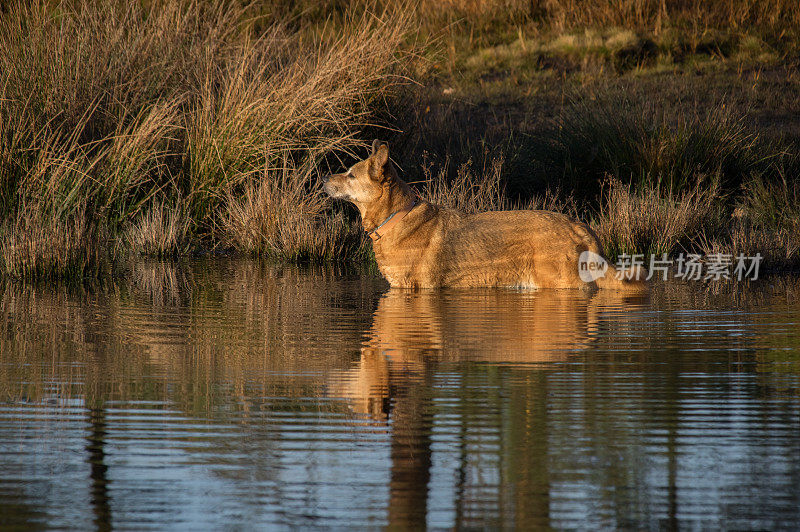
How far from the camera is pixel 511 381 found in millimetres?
6852

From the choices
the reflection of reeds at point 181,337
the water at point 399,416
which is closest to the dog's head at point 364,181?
the reflection of reeds at point 181,337

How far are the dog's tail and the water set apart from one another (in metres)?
0.89

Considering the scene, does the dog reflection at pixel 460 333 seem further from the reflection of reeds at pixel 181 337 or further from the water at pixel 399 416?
the reflection of reeds at pixel 181 337

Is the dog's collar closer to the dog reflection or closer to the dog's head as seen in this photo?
the dog's head

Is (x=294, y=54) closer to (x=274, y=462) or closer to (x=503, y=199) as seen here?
(x=503, y=199)

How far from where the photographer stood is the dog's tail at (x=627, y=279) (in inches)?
434

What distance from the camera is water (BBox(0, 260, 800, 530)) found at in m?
4.62

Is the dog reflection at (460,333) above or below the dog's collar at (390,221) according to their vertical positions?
below

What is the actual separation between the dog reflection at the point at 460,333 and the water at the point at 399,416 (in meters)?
0.03

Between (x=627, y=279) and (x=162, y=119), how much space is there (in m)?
7.23

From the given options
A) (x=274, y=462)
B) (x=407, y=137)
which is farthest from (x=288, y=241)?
(x=274, y=462)

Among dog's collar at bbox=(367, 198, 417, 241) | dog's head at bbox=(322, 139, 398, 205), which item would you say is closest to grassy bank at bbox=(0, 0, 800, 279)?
dog's head at bbox=(322, 139, 398, 205)

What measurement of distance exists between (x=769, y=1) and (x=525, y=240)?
18.4 metres

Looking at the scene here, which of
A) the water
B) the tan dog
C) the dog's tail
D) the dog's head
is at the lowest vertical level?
the water
